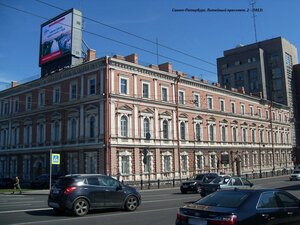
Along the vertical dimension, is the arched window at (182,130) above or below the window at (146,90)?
below

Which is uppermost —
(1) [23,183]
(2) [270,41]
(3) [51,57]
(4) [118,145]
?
(2) [270,41]

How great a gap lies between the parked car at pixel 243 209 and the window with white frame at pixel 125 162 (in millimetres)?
31275

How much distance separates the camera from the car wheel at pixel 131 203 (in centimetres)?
1630

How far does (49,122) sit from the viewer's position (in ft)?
155

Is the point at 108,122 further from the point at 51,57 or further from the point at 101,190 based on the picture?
the point at 101,190

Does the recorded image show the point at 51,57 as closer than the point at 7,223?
No

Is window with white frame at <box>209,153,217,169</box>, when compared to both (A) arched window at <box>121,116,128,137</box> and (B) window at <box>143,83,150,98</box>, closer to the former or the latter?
(B) window at <box>143,83,150,98</box>

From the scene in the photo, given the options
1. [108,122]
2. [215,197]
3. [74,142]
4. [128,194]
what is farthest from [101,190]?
[74,142]

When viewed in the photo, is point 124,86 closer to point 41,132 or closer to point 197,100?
point 197,100

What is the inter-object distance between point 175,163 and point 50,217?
32.9 m

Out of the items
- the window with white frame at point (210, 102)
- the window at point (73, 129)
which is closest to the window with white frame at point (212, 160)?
the window with white frame at point (210, 102)

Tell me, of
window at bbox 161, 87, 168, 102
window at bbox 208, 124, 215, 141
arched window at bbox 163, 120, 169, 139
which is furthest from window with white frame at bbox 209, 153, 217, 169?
window at bbox 161, 87, 168, 102

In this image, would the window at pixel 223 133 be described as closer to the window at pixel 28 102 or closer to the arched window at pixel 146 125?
the arched window at pixel 146 125

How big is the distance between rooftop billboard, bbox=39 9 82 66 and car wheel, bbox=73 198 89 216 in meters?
32.1
